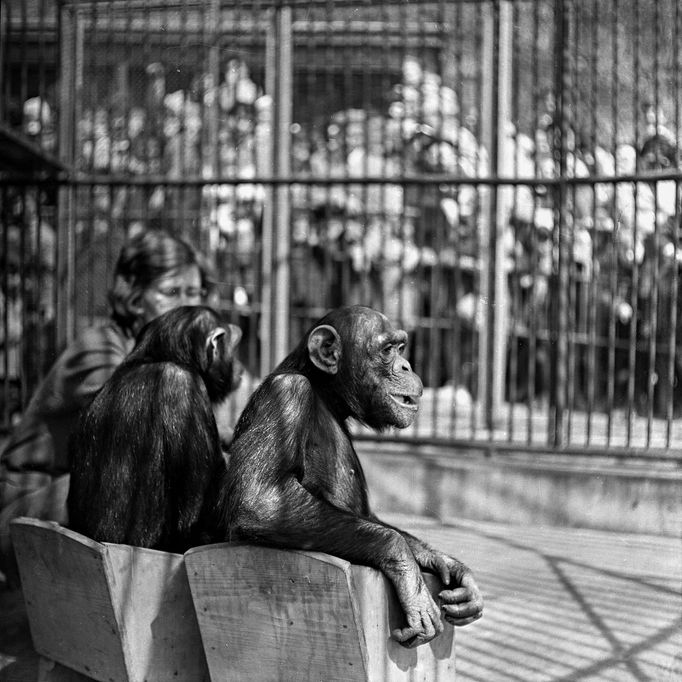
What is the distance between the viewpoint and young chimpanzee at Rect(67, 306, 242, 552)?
9.77ft

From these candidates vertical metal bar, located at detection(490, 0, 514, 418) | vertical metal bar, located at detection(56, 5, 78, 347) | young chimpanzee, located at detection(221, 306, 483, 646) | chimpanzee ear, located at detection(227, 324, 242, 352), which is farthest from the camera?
vertical metal bar, located at detection(490, 0, 514, 418)

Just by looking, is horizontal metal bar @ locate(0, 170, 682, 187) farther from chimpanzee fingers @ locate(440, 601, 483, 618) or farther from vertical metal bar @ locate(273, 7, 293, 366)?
chimpanzee fingers @ locate(440, 601, 483, 618)

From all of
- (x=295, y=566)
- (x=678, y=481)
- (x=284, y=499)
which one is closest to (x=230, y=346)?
(x=284, y=499)

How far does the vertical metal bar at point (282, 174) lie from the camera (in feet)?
21.7

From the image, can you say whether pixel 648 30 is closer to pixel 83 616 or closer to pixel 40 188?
pixel 40 188

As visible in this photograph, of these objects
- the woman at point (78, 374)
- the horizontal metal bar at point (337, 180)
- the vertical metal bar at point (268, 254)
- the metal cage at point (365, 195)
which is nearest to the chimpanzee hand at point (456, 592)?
the woman at point (78, 374)

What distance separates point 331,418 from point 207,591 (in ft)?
2.13

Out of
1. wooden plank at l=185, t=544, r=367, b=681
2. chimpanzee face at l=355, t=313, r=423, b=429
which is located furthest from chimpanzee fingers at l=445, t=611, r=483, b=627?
chimpanzee face at l=355, t=313, r=423, b=429

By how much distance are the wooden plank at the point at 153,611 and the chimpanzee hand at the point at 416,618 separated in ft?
2.08

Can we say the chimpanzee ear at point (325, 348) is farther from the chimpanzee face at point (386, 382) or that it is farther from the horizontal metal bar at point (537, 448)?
the horizontal metal bar at point (537, 448)

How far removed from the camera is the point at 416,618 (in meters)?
2.38

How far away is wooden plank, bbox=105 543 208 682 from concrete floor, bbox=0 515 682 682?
0.84m

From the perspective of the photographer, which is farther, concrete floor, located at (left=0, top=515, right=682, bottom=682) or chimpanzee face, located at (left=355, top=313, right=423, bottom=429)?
concrete floor, located at (left=0, top=515, right=682, bottom=682)

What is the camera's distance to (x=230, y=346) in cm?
325
